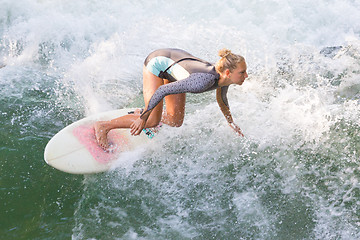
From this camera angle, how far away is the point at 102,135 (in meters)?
3.91

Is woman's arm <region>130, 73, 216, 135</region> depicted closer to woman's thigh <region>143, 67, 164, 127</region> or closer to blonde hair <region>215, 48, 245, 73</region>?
blonde hair <region>215, 48, 245, 73</region>

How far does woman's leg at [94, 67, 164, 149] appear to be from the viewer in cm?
355

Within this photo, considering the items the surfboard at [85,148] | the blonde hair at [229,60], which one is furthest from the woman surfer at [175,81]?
the surfboard at [85,148]

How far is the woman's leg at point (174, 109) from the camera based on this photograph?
3.74m

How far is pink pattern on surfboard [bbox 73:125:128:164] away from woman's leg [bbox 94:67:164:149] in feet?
0.25

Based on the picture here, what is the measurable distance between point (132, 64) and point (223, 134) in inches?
98.8

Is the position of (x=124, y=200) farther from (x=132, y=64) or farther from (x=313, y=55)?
(x=313, y=55)

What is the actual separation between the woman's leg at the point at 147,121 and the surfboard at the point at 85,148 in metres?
0.12

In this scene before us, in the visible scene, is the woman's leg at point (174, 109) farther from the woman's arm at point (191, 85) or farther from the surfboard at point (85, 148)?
the woman's arm at point (191, 85)

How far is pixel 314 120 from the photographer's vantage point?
4.13 metres

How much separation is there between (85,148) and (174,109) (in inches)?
38.4

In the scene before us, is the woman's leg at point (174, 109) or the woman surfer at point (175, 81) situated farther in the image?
the woman's leg at point (174, 109)

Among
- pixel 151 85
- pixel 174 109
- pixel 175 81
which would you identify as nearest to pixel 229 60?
pixel 175 81

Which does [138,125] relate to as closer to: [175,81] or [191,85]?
[175,81]
